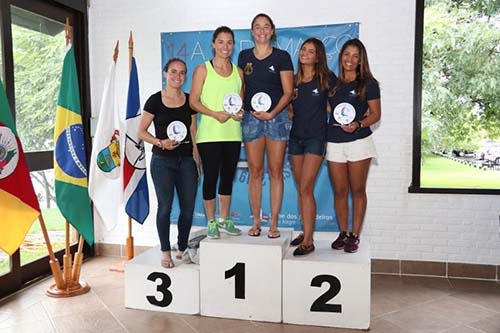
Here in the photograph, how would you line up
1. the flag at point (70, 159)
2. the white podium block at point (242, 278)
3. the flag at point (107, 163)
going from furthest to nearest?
the flag at point (107, 163)
the flag at point (70, 159)
the white podium block at point (242, 278)

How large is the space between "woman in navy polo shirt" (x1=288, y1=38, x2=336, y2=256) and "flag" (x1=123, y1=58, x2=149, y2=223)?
1399mm

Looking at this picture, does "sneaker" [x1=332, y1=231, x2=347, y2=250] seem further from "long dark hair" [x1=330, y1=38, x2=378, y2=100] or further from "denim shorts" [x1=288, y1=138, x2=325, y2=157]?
"long dark hair" [x1=330, y1=38, x2=378, y2=100]

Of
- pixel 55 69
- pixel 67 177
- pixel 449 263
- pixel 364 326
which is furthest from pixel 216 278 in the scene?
pixel 55 69

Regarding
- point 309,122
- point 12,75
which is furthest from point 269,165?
point 12,75

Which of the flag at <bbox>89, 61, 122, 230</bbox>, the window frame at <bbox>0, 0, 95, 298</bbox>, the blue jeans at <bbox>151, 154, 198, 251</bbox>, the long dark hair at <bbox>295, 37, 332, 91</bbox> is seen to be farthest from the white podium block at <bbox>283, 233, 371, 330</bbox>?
the window frame at <bbox>0, 0, 95, 298</bbox>

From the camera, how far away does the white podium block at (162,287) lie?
133 inches

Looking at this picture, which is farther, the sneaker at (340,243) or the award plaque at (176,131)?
the sneaker at (340,243)

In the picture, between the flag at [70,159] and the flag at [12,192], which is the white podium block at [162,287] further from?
the flag at [12,192]

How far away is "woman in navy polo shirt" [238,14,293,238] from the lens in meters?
3.34

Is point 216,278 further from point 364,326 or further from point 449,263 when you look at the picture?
point 449,263

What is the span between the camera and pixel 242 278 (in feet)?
10.7

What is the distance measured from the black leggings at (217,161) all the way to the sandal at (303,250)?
67 cm

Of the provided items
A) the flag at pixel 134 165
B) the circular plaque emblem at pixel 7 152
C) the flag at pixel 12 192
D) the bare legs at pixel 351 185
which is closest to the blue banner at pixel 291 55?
the flag at pixel 134 165

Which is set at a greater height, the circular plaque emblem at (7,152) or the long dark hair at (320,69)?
the long dark hair at (320,69)
